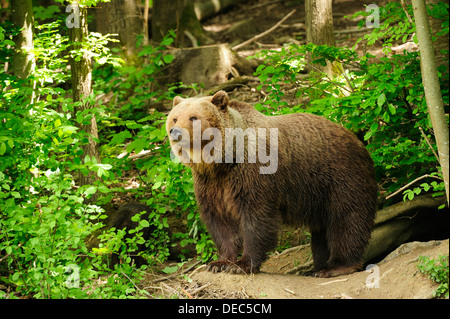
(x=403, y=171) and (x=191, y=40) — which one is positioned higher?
(x=191, y=40)

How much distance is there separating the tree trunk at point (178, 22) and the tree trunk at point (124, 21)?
6.96 feet

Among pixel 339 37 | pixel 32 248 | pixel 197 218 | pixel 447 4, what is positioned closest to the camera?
pixel 32 248

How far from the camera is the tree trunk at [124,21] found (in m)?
10.7

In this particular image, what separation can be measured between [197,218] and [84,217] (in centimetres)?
208

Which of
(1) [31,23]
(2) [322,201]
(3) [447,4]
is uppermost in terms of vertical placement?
(1) [31,23]

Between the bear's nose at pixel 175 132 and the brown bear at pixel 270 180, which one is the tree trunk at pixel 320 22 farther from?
the bear's nose at pixel 175 132

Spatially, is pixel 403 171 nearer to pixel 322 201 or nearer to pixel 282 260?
pixel 322 201

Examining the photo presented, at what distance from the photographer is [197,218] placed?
699 centimetres

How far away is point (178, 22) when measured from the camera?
42.0ft

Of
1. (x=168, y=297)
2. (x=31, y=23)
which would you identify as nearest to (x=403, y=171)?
(x=168, y=297)

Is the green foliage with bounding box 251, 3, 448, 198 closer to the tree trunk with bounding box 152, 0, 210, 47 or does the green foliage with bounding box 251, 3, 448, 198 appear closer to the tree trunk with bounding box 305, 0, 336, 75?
the tree trunk with bounding box 305, 0, 336, 75

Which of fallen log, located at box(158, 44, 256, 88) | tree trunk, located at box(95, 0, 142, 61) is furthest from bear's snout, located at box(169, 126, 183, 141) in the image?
Result: tree trunk, located at box(95, 0, 142, 61)

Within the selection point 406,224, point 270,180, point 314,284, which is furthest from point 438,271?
point 406,224

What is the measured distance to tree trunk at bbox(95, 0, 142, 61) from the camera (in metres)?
10.7
